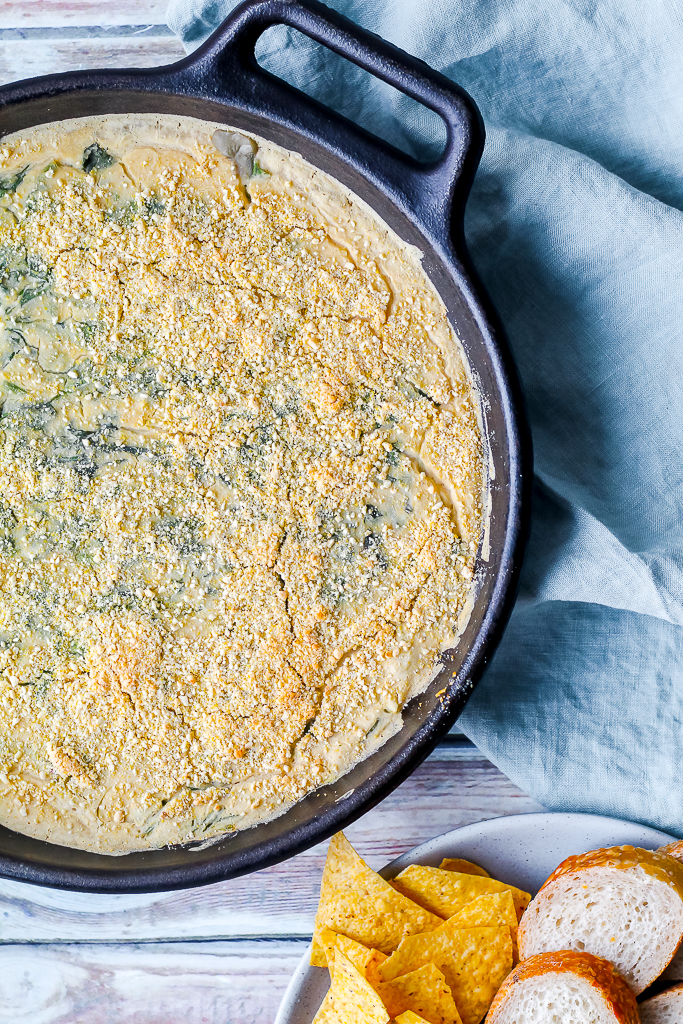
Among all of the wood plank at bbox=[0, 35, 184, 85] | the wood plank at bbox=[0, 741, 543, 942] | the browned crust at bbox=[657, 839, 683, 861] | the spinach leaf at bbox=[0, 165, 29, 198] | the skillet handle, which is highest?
the skillet handle

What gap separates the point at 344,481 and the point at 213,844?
23.7 inches

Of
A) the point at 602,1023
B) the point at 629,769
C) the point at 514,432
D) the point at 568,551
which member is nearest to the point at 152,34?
the point at 514,432

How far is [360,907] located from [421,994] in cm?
16

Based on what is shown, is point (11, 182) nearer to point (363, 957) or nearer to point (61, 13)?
point (61, 13)

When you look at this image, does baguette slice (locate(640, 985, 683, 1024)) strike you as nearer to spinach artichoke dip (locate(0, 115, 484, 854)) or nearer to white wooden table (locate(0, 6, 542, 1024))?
white wooden table (locate(0, 6, 542, 1024))

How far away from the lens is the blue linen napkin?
4.49 feet

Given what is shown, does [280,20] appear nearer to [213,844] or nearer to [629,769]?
[213,844]

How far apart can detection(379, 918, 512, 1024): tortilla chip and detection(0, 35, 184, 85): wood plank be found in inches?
60.8

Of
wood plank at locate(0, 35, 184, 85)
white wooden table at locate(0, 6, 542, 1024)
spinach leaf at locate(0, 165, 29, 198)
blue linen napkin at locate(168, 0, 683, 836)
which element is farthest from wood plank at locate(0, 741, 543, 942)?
wood plank at locate(0, 35, 184, 85)

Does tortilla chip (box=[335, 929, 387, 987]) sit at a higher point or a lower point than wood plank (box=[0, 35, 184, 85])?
lower

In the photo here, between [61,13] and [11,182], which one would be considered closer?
[11,182]

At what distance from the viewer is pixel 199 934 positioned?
63.7 inches

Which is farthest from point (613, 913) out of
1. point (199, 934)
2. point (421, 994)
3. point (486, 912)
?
point (199, 934)

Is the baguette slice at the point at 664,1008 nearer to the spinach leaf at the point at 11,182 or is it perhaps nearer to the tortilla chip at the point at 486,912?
the tortilla chip at the point at 486,912
